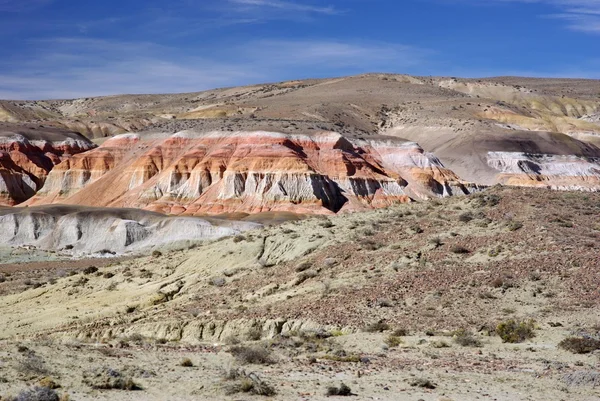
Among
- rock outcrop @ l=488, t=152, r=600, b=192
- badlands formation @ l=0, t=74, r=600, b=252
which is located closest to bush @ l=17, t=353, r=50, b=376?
badlands formation @ l=0, t=74, r=600, b=252

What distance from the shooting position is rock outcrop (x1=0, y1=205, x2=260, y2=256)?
7638 cm

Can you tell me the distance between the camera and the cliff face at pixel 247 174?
3725 inches

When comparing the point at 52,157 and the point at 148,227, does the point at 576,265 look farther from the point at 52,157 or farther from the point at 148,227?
the point at 52,157

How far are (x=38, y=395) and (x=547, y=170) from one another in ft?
399

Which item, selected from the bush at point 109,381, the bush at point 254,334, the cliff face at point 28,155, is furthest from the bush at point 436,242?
the cliff face at point 28,155

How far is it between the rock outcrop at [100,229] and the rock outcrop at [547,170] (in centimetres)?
5626

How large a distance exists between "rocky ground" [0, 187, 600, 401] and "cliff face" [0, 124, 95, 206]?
264 feet

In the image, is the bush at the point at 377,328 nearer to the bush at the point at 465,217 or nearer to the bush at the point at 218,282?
the bush at the point at 465,217

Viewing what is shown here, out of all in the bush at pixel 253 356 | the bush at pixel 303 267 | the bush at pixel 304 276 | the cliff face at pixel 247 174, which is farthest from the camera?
the cliff face at pixel 247 174

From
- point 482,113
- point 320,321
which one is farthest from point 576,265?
point 482,113

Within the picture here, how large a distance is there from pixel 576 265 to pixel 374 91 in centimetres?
16140

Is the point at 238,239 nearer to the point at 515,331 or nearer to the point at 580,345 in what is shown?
the point at 515,331

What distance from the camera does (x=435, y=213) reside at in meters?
33.1

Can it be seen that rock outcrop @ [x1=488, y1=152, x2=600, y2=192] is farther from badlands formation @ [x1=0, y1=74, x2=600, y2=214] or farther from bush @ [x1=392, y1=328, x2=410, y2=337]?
bush @ [x1=392, y1=328, x2=410, y2=337]
